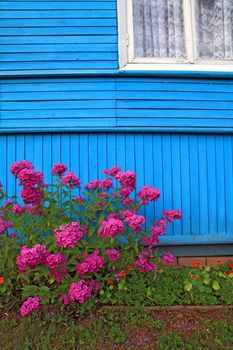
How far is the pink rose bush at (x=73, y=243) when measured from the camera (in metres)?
2.90

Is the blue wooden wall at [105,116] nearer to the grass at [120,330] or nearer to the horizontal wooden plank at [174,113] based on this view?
the horizontal wooden plank at [174,113]

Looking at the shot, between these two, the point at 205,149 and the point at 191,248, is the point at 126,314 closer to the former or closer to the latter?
the point at 191,248

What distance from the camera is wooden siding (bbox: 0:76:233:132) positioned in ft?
13.9

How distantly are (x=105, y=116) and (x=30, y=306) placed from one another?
7.09 ft

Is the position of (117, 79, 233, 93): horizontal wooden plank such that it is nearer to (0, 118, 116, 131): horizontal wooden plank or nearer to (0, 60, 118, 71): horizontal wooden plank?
(0, 60, 118, 71): horizontal wooden plank

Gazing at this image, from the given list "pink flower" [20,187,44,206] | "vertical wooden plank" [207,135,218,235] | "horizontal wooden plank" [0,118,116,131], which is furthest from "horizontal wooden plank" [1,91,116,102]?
"pink flower" [20,187,44,206]

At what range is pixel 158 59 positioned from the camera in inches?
180

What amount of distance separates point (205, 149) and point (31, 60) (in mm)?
2171

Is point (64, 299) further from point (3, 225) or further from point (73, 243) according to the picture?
point (3, 225)

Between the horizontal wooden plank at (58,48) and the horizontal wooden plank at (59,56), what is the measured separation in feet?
0.11

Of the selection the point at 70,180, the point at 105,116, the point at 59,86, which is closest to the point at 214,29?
the point at 105,116

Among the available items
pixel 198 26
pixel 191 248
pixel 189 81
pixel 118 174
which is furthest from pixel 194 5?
pixel 191 248

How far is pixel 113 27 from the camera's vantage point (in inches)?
173

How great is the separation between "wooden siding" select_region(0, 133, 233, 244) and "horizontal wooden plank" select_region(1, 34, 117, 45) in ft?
3.43
